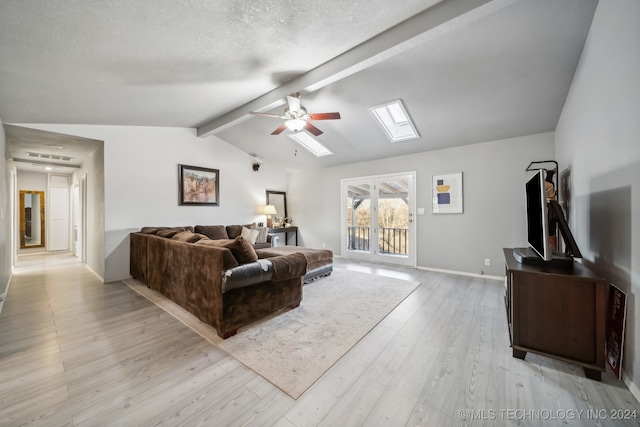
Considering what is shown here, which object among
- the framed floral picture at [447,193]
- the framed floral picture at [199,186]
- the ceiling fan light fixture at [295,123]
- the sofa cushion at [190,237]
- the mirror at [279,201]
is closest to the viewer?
the sofa cushion at [190,237]

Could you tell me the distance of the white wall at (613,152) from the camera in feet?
4.86

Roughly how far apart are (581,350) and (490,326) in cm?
78

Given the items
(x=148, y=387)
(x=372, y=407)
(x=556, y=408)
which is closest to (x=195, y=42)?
(x=148, y=387)

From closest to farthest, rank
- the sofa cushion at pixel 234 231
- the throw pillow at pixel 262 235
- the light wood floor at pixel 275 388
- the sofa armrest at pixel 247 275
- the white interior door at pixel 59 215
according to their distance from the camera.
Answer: the light wood floor at pixel 275 388
the sofa armrest at pixel 247 275
the sofa cushion at pixel 234 231
the throw pillow at pixel 262 235
the white interior door at pixel 59 215

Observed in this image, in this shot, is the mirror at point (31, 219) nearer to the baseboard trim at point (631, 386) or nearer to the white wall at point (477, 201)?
the white wall at point (477, 201)

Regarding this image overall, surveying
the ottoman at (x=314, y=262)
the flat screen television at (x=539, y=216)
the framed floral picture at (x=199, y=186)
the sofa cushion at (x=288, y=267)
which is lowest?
the ottoman at (x=314, y=262)

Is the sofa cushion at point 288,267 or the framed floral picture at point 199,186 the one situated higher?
the framed floral picture at point 199,186

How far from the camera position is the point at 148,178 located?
14.8 ft

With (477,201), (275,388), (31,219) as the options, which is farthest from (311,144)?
(31,219)

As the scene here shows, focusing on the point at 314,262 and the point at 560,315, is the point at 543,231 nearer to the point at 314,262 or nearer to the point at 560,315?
the point at 560,315

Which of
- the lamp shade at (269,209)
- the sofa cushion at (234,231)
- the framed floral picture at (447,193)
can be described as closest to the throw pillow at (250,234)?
the sofa cushion at (234,231)

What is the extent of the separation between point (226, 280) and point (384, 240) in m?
4.06

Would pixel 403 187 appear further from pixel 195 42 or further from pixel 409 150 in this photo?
pixel 195 42

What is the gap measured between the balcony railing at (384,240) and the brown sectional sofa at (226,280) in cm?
310
